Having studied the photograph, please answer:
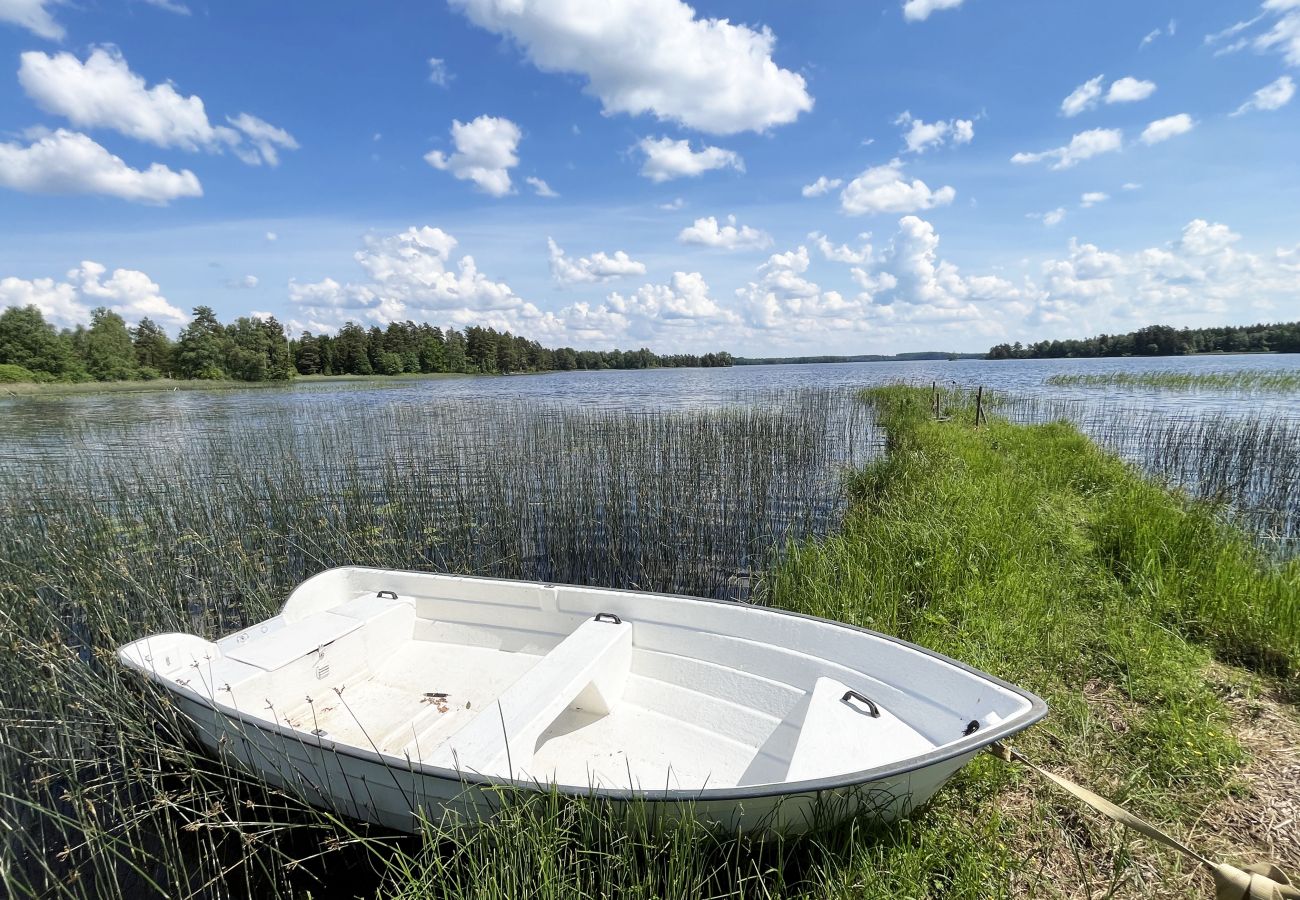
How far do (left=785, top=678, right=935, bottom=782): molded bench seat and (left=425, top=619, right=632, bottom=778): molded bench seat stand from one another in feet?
3.75

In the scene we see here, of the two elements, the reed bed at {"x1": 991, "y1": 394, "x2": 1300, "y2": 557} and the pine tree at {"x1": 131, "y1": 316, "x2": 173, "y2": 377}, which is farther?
the pine tree at {"x1": 131, "y1": 316, "x2": 173, "y2": 377}

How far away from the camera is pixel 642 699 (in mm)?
3488

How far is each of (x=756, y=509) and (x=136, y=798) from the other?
6.05 m

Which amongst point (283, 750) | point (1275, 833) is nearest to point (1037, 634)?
point (1275, 833)

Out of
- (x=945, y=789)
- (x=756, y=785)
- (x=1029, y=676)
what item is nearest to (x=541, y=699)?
(x=756, y=785)

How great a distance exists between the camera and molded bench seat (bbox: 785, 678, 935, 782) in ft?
7.43

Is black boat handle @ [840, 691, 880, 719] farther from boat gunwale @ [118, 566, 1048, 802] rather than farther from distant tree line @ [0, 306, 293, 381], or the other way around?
distant tree line @ [0, 306, 293, 381]

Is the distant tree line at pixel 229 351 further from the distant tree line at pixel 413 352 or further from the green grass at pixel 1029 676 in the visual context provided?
the green grass at pixel 1029 676

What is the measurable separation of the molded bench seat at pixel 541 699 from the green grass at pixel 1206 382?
27.8 m

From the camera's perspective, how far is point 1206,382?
74.9 feet

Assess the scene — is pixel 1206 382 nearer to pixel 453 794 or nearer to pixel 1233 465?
pixel 1233 465

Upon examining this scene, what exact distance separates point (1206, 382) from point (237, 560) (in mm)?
32293

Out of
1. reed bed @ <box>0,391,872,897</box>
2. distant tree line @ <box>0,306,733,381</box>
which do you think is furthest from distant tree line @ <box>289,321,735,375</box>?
reed bed @ <box>0,391,872,897</box>

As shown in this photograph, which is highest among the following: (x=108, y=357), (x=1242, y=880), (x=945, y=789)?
(x=108, y=357)
